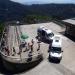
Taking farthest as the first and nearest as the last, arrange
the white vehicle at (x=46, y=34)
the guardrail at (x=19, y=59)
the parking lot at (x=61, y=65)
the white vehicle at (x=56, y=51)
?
the white vehicle at (x=46, y=34)
the white vehicle at (x=56, y=51)
the guardrail at (x=19, y=59)
the parking lot at (x=61, y=65)

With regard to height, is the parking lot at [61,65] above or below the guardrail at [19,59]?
below

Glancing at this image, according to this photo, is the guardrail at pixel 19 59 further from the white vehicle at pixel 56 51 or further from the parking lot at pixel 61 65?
the white vehicle at pixel 56 51

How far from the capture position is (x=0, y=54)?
31.8 m

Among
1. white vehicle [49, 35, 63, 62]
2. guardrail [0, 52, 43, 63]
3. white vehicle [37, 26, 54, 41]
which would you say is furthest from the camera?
white vehicle [37, 26, 54, 41]

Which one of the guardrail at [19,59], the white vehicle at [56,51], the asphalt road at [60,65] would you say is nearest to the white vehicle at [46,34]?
the asphalt road at [60,65]

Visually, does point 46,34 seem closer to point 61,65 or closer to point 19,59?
point 61,65

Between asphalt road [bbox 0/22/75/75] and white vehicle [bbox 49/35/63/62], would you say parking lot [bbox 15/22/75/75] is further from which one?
white vehicle [bbox 49/35/63/62]

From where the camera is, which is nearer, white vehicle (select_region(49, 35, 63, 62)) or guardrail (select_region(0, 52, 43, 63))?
guardrail (select_region(0, 52, 43, 63))

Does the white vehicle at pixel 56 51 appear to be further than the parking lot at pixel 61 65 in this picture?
Yes

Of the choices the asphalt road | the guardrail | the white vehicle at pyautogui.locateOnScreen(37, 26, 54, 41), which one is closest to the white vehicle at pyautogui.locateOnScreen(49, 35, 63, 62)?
the asphalt road

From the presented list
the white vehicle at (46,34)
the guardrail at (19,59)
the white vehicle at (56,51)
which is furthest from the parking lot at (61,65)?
the white vehicle at (46,34)

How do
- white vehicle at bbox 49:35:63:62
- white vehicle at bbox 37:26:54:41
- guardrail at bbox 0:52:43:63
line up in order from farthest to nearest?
1. white vehicle at bbox 37:26:54:41
2. white vehicle at bbox 49:35:63:62
3. guardrail at bbox 0:52:43:63

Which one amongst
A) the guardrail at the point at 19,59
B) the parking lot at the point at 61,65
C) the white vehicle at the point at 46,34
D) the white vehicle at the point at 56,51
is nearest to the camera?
the parking lot at the point at 61,65

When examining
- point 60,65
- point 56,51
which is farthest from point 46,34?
point 60,65
